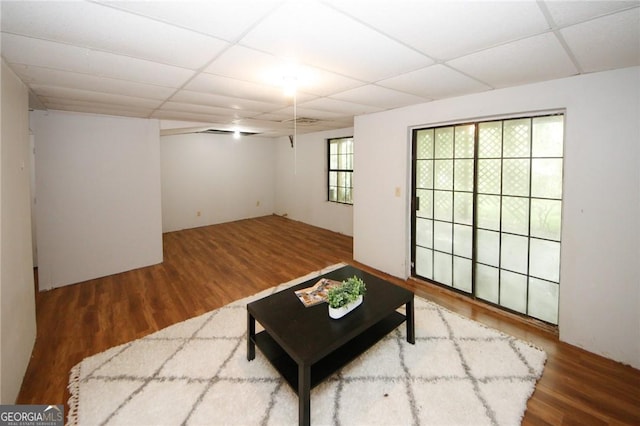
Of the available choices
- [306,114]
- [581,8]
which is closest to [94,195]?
[306,114]

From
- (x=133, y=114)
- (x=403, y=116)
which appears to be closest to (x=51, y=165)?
(x=133, y=114)

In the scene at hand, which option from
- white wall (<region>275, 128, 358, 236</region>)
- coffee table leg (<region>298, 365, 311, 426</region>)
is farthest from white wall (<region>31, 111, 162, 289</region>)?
coffee table leg (<region>298, 365, 311, 426</region>)

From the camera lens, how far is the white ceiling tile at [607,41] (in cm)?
147

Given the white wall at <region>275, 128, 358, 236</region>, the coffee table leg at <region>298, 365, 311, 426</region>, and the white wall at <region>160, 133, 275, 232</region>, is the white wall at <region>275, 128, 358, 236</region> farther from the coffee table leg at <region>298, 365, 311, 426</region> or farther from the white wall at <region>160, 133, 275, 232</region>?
the coffee table leg at <region>298, 365, 311, 426</region>

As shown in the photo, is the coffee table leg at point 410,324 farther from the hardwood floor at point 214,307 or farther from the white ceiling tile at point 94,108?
the white ceiling tile at point 94,108

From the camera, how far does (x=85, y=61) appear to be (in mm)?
1909

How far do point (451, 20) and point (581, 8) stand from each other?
0.57m

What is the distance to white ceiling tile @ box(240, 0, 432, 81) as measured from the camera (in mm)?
1396

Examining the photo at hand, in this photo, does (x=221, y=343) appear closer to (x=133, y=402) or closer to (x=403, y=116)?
(x=133, y=402)

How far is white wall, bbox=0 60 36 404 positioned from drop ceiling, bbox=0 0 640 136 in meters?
0.30

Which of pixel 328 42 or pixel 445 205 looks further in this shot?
pixel 445 205

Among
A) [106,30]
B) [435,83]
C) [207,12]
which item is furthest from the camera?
[435,83]

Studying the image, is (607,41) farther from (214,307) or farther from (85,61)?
(214,307)

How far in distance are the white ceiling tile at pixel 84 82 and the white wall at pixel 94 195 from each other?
150cm
